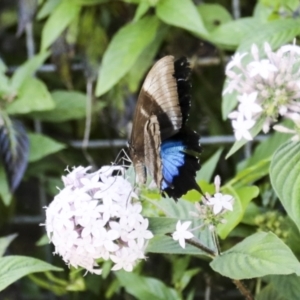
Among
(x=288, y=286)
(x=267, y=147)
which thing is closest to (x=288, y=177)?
(x=288, y=286)

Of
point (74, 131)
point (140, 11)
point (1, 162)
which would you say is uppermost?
A: point (140, 11)

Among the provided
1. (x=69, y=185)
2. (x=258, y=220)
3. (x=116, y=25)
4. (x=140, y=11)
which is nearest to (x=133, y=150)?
(x=69, y=185)

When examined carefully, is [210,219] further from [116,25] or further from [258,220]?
[116,25]

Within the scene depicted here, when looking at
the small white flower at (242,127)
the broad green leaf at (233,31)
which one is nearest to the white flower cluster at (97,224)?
the small white flower at (242,127)

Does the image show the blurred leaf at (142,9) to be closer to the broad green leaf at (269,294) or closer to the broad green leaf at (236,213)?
the broad green leaf at (236,213)

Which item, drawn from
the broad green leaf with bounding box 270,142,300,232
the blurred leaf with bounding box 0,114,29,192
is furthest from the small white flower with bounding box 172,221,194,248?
the blurred leaf with bounding box 0,114,29,192

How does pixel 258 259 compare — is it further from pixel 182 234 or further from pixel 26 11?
pixel 26 11
